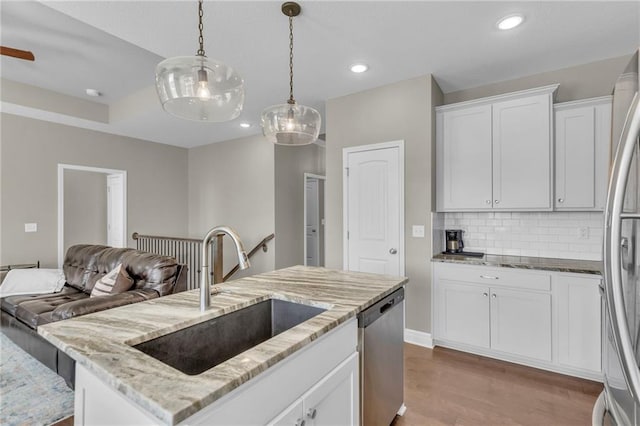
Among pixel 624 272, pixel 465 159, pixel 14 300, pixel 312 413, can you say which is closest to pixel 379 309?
pixel 312 413

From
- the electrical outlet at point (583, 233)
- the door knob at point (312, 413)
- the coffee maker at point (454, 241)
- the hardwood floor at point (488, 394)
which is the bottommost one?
the hardwood floor at point (488, 394)

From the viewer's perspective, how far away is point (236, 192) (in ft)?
18.1

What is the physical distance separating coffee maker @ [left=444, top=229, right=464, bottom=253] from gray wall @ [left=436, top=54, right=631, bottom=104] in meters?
1.53

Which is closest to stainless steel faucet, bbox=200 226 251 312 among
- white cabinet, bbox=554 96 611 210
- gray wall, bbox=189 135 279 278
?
white cabinet, bbox=554 96 611 210

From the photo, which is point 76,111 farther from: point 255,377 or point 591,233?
point 591,233

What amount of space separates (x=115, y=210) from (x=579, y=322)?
671cm

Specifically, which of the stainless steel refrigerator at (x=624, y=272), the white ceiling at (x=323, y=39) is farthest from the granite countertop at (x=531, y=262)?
the stainless steel refrigerator at (x=624, y=272)

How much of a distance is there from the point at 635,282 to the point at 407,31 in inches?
88.0

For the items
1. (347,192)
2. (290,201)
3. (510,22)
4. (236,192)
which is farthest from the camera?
(236,192)

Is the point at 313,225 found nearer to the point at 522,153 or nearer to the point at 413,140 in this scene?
the point at 413,140

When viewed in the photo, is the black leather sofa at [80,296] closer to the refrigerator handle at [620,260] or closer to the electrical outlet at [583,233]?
the refrigerator handle at [620,260]

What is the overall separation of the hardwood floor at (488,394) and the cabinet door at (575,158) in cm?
149

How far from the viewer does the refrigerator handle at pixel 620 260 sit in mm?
638

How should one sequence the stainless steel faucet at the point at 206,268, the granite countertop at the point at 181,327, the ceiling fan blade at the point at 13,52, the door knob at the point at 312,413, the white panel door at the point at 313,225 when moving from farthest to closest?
the white panel door at the point at 313,225
the ceiling fan blade at the point at 13,52
the stainless steel faucet at the point at 206,268
the door knob at the point at 312,413
the granite countertop at the point at 181,327
